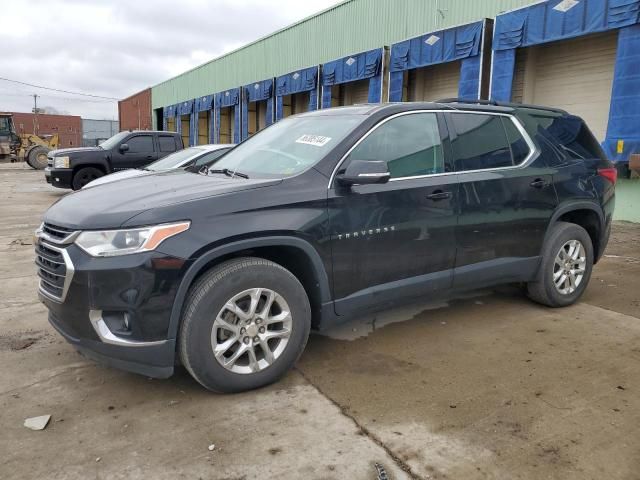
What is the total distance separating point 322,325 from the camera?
10.9 ft

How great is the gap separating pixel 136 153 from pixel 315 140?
10730 millimetres

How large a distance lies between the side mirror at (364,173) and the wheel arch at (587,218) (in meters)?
2.01

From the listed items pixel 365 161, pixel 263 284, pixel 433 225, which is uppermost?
pixel 365 161

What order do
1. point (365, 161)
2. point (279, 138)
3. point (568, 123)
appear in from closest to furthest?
1. point (365, 161)
2. point (279, 138)
3. point (568, 123)

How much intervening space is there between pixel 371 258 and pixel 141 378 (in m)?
1.67

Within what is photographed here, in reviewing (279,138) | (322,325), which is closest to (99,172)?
(279,138)

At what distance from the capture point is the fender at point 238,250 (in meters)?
2.78

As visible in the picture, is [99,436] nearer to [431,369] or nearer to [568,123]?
[431,369]

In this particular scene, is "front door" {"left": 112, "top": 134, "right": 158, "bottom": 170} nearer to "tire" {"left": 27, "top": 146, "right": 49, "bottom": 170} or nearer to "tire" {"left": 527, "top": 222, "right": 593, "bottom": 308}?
"tire" {"left": 527, "top": 222, "right": 593, "bottom": 308}

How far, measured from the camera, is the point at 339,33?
1822 centimetres

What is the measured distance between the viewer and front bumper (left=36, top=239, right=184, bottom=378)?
8.84ft

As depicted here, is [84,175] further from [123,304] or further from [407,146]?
[123,304]

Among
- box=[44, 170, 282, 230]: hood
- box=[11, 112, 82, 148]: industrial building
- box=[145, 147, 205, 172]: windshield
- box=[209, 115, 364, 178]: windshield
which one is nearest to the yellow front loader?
box=[145, 147, 205, 172]: windshield

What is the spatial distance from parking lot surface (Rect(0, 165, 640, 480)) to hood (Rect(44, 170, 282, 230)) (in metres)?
1.07
